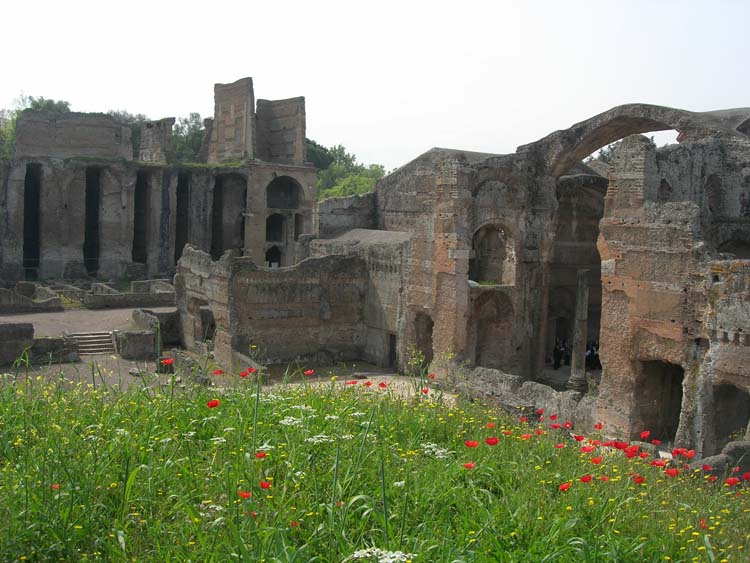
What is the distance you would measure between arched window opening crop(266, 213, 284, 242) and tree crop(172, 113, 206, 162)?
15.9m

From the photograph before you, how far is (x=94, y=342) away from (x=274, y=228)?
18.4m

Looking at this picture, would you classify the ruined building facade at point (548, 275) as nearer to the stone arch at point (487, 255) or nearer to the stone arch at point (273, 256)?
the stone arch at point (487, 255)

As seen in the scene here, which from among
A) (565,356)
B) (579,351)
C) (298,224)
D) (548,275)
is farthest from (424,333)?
(298,224)

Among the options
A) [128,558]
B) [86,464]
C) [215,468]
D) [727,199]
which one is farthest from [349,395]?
[727,199]

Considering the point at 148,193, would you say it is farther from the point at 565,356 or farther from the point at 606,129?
the point at 606,129

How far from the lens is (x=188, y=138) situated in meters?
66.8

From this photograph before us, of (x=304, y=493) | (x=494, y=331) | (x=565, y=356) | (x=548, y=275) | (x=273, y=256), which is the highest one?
(x=548, y=275)

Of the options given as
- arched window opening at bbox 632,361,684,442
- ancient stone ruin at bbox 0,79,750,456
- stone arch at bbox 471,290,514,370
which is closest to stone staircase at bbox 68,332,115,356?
ancient stone ruin at bbox 0,79,750,456

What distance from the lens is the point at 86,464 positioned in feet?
20.4

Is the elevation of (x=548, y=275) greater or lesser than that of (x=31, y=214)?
lesser

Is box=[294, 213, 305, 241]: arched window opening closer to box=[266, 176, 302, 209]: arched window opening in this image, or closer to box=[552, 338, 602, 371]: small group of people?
box=[266, 176, 302, 209]: arched window opening

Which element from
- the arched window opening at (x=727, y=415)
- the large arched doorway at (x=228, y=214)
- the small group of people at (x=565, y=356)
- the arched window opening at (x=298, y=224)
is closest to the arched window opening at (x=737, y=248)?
the arched window opening at (x=727, y=415)

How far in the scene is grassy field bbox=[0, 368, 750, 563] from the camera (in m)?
5.42

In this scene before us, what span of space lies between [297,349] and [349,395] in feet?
45.9
